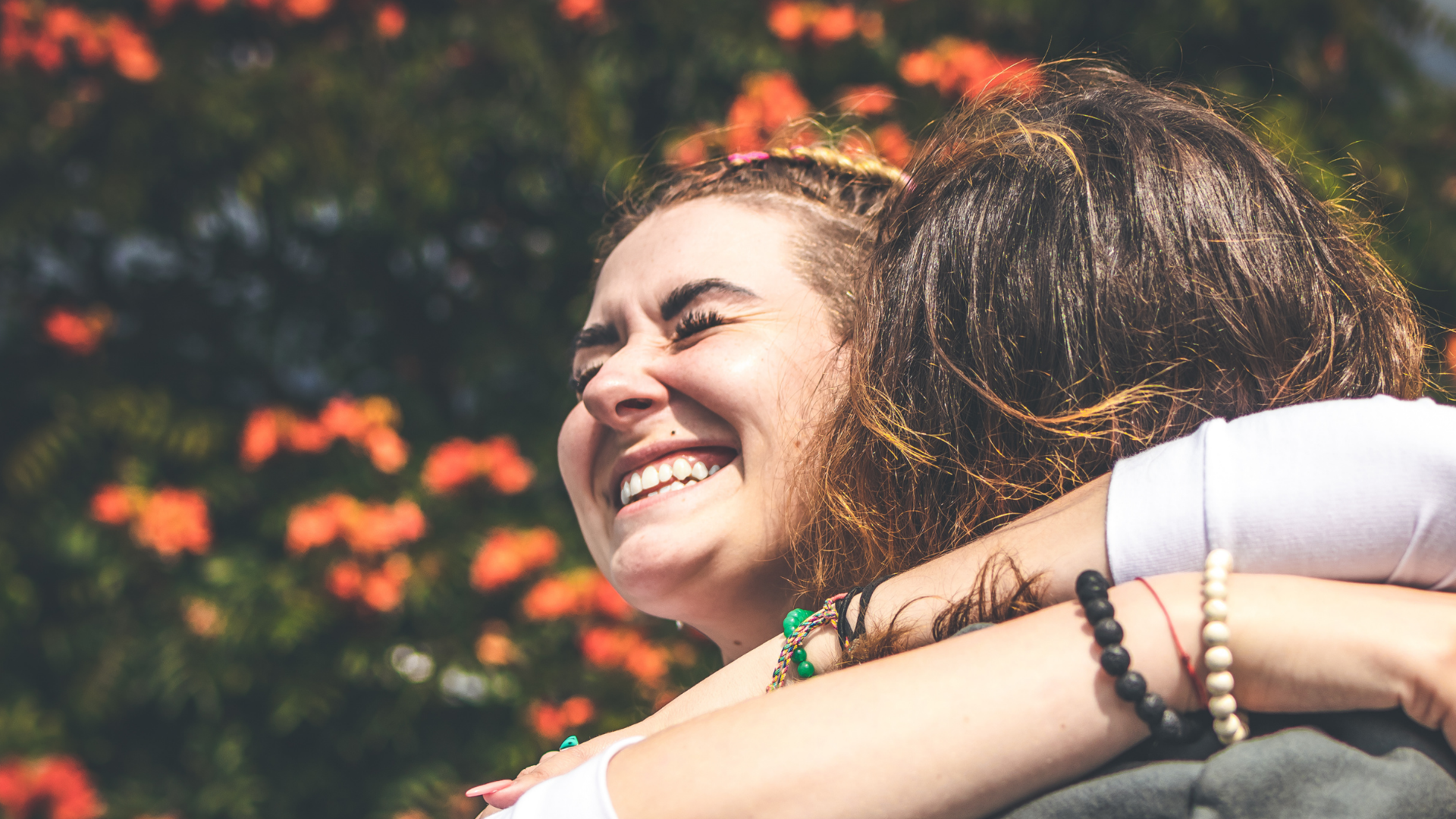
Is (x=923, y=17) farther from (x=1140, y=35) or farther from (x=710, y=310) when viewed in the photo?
(x=710, y=310)

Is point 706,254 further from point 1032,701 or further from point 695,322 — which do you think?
point 1032,701

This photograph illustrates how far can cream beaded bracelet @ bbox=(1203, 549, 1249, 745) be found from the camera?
86cm

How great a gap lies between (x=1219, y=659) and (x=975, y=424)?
492 mm

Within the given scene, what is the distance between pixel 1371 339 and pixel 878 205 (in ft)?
3.18

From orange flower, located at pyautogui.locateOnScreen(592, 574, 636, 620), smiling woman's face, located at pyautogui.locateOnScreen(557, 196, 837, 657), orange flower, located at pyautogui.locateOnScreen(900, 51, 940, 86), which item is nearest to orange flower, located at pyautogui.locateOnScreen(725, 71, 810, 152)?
orange flower, located at pyautogui.locateOnScreen(900, 51, 940, 86)

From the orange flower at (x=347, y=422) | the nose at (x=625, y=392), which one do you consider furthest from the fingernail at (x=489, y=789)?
the orange flower at (x=347, y=422)

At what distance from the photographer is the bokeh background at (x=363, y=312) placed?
3383mm

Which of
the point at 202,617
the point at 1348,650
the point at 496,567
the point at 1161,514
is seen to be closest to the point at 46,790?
the point at 202,617

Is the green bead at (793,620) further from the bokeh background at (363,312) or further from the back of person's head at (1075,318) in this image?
the bokeh background at (363,312)

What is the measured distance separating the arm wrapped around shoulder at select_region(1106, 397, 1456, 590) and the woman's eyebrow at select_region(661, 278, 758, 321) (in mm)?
838

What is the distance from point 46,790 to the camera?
340cm

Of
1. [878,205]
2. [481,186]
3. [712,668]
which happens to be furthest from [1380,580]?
[481,186]

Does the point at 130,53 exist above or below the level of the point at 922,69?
above

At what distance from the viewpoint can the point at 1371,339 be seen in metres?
1.25
